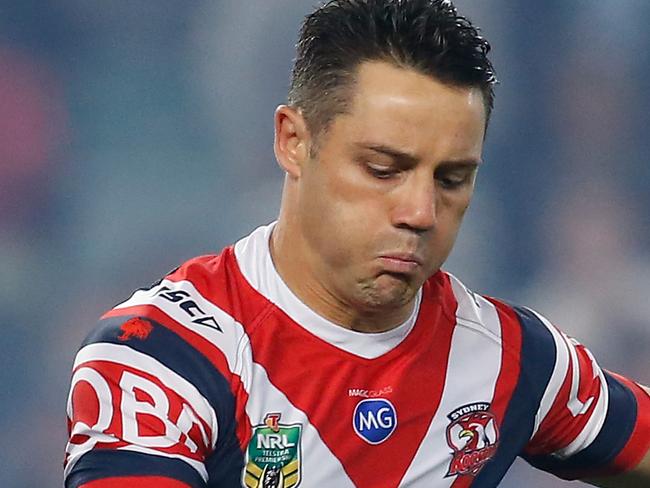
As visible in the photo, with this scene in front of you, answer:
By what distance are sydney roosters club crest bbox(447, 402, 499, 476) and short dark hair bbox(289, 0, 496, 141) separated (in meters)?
0.35

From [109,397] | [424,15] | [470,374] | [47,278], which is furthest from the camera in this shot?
[47,278]

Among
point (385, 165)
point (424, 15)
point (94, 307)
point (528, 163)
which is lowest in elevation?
point (94, 307)

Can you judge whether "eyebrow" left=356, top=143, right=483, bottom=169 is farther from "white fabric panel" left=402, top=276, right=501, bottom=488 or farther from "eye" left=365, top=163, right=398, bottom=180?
"white fabric panel" left=402, top=276, right=501, bottom=488

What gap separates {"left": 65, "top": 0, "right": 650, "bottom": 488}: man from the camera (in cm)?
120

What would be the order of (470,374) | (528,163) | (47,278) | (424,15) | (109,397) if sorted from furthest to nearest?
1. (528,163)
2. (47,278)
3. (470,374)
4. (424,15)
5. (109,397)

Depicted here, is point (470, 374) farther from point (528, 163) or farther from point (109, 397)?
point (528, 163)

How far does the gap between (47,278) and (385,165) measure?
119 cm

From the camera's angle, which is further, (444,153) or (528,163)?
(528,163)

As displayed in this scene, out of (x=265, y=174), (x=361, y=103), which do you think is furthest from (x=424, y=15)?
(x=265, y=174)

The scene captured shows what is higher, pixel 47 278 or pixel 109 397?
pixel 109 397

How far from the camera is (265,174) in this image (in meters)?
2.36

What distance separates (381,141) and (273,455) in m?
0.34

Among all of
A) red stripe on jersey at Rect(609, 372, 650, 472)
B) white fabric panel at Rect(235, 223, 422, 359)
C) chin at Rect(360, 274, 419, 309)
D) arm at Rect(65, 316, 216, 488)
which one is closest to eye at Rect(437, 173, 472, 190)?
chin at Rect(360, 274, 419, 309)

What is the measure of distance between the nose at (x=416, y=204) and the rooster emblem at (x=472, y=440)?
29cm
